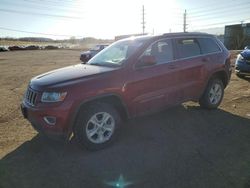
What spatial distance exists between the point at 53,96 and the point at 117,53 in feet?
6.02

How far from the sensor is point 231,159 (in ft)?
14.5

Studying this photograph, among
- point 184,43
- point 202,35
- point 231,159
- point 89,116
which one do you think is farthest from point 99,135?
point 202,35

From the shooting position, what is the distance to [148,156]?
15.0 ft

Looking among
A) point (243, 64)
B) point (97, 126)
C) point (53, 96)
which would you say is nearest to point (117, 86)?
point (97, 126)

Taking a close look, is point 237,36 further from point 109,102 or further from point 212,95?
point 109,102

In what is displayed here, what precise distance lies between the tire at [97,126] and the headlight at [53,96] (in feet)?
1.33

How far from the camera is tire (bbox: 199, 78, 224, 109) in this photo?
22.4 ft

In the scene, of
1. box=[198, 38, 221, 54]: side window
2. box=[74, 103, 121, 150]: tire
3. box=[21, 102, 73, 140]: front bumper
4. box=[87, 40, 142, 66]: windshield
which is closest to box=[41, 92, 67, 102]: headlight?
box=[21, 102, 73, 140]: front bumper

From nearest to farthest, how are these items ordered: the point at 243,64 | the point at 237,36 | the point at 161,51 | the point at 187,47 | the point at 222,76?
1. the point at 161,51
2. the point at 187,47
3. the point at 222,76
4. the point at 243,64
5. the point at 237,36

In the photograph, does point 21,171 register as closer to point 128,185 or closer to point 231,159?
point 128,185

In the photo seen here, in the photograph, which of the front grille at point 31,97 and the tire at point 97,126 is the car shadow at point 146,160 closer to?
the tire at point 97,126

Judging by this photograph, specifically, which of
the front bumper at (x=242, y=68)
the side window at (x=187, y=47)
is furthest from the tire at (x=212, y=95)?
the front bumper at (x=242, y=68)

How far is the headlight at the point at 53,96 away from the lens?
4.33 m

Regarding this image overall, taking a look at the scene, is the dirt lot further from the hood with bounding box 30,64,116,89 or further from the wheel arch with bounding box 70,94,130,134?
the hood with bounding box 30,64,116,89
